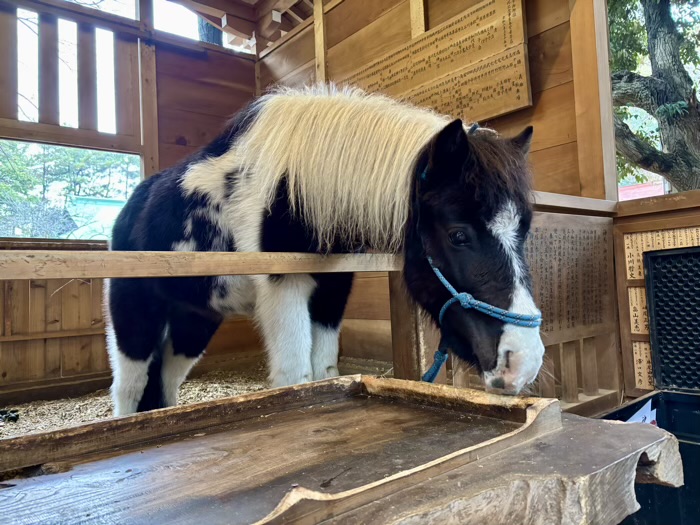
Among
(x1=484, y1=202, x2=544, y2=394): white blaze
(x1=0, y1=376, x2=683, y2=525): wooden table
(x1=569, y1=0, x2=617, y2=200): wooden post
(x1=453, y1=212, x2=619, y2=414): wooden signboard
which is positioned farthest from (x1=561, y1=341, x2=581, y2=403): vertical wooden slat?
(x1=0, y1=376, x2=683, y2=525): wooden table

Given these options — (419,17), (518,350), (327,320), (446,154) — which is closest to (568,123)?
(419,17)

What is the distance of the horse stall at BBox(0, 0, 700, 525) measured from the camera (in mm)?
531

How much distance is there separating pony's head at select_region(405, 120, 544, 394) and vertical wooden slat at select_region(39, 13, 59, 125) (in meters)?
3.03

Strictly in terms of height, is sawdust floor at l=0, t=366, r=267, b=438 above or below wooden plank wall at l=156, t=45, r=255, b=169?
below

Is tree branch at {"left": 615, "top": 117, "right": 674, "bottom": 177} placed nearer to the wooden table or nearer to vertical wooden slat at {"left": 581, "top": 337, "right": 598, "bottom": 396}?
vertical wooden slat at {"left": 581, "top": 337, "right": 598, "bottom": 396}

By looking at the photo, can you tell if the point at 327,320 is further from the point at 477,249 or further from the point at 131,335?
the point at 131,335

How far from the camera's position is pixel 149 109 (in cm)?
343

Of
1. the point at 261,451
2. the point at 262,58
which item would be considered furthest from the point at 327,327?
Answer: the point at 262,58

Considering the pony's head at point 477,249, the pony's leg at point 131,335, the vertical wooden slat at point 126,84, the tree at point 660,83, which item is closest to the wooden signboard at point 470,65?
the pony's head at point 477,249

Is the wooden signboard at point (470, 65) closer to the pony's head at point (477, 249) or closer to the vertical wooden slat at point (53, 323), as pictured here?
the pony's head at point (477, 249)

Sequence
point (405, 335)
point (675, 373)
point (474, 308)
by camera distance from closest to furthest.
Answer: point (474, 308), point (405, 335), point (675, 373)

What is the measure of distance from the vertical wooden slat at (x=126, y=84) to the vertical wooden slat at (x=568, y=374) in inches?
125

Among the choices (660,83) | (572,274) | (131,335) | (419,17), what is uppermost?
(419,17)

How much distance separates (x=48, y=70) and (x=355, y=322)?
8.76ft
